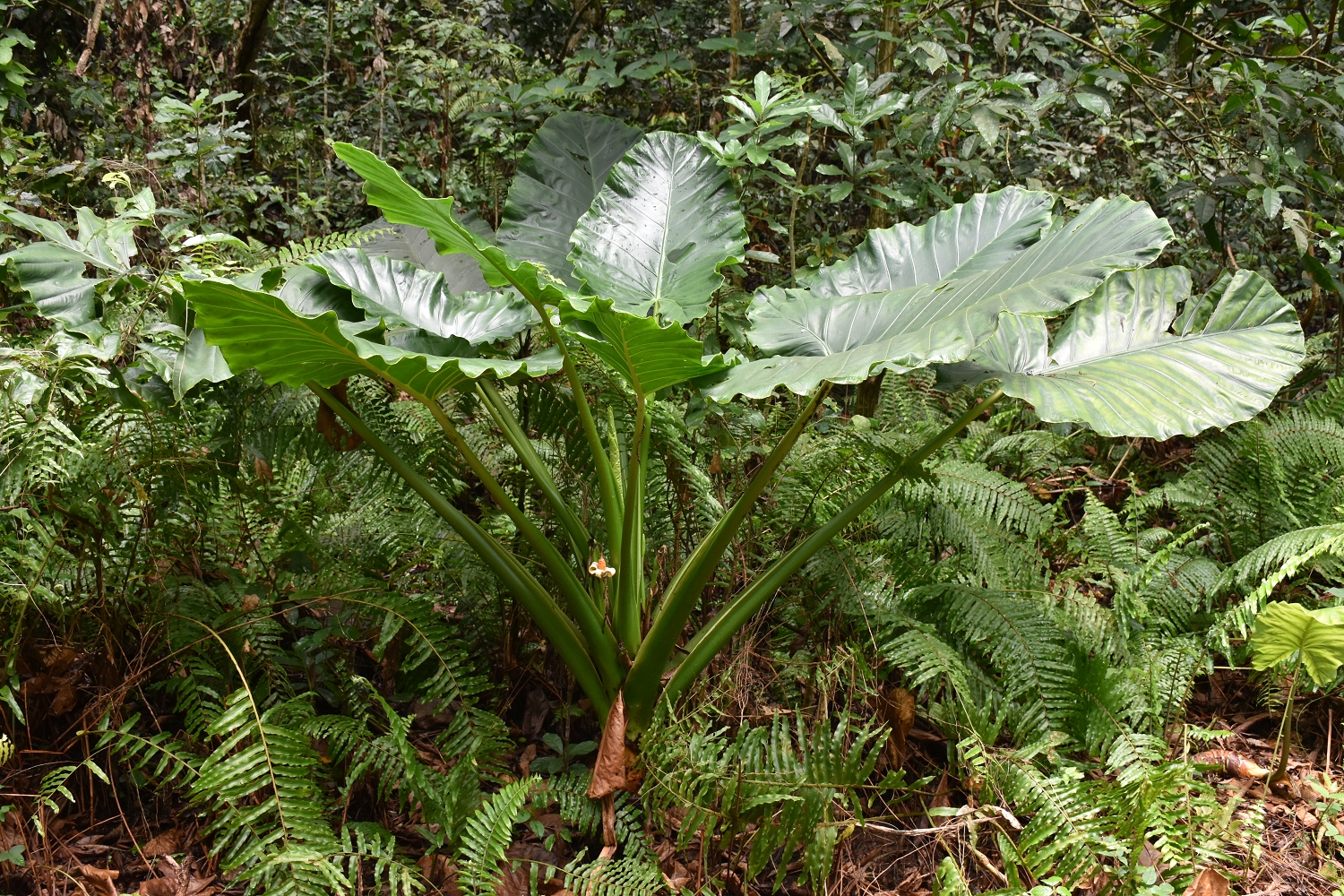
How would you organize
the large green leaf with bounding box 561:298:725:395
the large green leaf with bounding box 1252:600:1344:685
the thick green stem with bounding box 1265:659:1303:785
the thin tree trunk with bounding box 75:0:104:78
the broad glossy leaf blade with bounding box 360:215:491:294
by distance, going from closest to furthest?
the large green leaf with bounding box 561:298:725:395, the large green leaf with bounding box 1252:600:1344:685, the thick green stem with bounding box 1265:659:1303:785, the broad glossy leaf blade with bounding box 360:215:491:294, the thin tree trunk with bounding box 75:0:104:78

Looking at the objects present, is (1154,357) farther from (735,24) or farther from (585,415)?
(735,24)

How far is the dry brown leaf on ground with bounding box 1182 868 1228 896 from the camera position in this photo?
75.0 inches

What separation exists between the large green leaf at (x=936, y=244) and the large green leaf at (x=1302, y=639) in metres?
1.12

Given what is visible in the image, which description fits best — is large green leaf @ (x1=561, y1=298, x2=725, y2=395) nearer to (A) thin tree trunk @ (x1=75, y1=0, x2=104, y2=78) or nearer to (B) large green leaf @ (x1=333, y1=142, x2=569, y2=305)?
(B) large green leaf @ (x1=333, y1=142, x2=569, y2=305)

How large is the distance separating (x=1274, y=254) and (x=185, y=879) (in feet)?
17.5

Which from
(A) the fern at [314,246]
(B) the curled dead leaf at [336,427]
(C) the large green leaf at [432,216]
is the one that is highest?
(C) the large green leaf at [432,216]

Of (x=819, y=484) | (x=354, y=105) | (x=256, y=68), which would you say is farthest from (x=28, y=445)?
(x=256, y=68)

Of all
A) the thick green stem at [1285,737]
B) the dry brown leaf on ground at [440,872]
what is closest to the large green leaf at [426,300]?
the dry brown leaf on ground at [440,872]

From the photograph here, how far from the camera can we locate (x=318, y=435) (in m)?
2.36

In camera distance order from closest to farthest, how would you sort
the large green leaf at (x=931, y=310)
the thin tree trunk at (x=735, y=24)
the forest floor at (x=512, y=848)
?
the large green leaf at (x=931, y=310), the forest floor at (x=512, y=848), the thin tree trunk at (x=735, y=24)

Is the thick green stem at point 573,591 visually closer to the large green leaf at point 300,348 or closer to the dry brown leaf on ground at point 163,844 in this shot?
the large green leaf at point 300,348

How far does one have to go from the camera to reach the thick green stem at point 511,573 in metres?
2.10

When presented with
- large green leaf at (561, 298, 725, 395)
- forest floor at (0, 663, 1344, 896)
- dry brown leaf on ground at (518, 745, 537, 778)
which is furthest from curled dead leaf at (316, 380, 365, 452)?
dry brown leaf on ground at (518, 745, 537, 778)

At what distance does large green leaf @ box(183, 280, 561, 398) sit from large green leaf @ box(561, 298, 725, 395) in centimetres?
12
